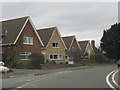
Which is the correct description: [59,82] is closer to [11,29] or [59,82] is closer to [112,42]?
[11,29]

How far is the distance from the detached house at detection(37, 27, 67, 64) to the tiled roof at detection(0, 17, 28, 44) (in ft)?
29.4

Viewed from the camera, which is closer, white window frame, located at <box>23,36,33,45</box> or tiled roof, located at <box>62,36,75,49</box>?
white window frame, located at <box>23,36,33,45</box>

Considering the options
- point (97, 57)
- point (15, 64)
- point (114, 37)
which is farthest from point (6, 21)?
point (114, 37)

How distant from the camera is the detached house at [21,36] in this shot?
4038 cm

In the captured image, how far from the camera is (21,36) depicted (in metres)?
40.8

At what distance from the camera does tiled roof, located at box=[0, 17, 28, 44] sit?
40369mm

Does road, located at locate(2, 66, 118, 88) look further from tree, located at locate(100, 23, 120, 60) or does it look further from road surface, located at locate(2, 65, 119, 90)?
tree, located at locate(100, 23, 120, 60)

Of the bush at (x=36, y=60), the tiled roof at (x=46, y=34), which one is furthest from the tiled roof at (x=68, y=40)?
the bush at (x=36, y=60)

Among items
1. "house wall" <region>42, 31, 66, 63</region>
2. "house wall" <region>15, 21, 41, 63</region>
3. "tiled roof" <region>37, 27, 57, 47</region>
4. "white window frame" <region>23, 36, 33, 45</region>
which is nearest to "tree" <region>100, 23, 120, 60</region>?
"house wall" <region>42, 31, 66, 63</region>

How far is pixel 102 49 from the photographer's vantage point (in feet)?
191

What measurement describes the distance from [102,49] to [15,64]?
27.2m

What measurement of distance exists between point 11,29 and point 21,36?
2.42m

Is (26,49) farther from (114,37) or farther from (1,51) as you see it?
(114,37)

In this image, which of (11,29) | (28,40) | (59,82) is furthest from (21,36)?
(59,82)
